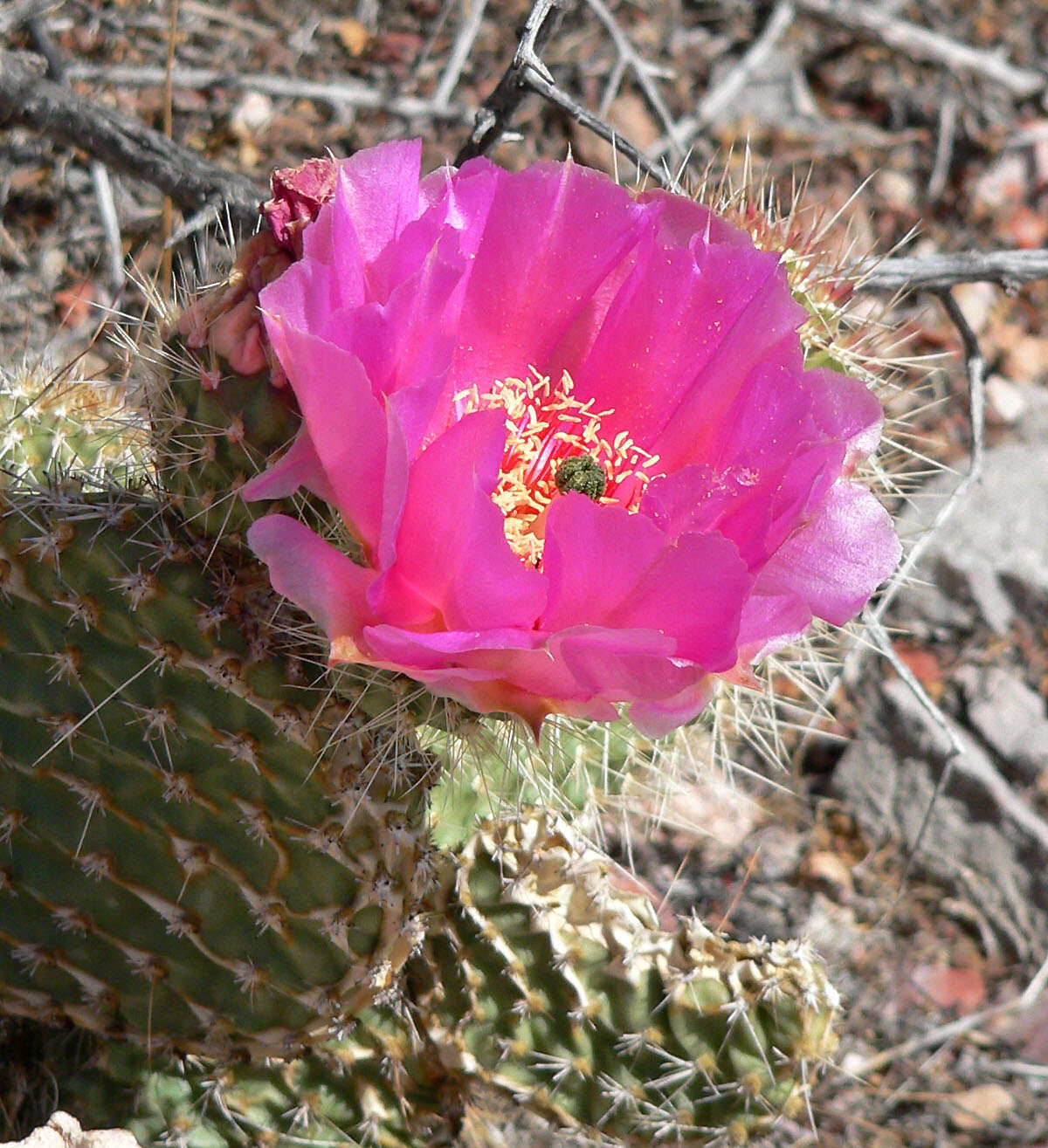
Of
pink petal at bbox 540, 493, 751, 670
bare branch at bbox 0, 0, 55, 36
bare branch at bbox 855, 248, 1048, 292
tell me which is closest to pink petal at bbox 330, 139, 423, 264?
pink petal at bbox 540, 493, 751, 670

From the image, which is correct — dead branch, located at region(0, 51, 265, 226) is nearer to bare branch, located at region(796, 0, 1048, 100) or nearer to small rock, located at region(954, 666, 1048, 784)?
small rock, located at region(954, 666, 1048, 784)

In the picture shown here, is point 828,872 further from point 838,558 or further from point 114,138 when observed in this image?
point 114,138

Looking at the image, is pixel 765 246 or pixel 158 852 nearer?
pixel 158 852

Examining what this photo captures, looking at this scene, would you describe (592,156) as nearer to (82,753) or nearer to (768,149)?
(768,149)

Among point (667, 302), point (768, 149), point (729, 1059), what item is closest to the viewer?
point (667, 302)

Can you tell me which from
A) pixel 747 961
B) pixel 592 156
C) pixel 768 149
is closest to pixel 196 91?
pixel 592 156

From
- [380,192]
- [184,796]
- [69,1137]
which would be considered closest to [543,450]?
[380,192]
